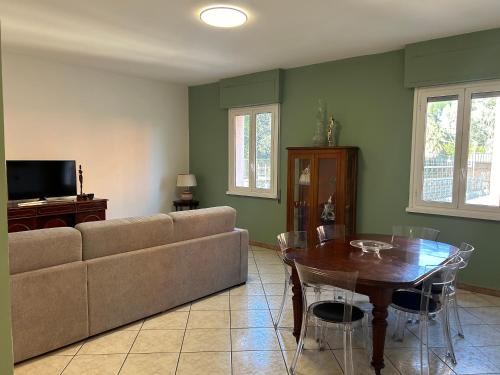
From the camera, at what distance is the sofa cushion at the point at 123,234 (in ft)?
9.16

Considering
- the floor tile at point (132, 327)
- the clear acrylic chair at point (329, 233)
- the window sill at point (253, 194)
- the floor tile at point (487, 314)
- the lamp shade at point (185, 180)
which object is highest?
the lamp shade at point (185, 180)

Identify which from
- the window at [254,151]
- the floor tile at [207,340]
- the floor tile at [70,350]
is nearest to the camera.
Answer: the floor tile at [70,350]

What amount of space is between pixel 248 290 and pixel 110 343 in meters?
1.51

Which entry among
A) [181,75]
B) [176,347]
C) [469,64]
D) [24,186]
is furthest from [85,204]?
[469,64]

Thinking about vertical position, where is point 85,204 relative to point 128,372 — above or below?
above

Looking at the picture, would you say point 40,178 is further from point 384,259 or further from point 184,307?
point 384,259

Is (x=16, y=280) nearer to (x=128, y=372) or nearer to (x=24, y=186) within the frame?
(x=128, y=372)

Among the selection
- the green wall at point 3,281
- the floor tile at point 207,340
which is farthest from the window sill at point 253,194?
the green wall at point 3,281

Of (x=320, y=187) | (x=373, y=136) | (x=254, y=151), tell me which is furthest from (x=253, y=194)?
(x=373, y=136)

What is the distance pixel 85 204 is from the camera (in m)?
4.92

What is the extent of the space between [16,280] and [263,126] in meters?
3.97

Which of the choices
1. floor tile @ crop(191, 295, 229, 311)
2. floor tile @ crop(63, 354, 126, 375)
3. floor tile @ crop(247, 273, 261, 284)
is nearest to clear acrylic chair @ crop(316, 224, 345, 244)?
floor tile @ crop(247, 273, 261, 284)

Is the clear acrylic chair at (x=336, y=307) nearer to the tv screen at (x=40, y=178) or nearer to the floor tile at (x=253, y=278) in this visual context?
the floor tile at (x=253, y=278)

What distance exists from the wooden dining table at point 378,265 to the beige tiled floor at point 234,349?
10.8 inches
